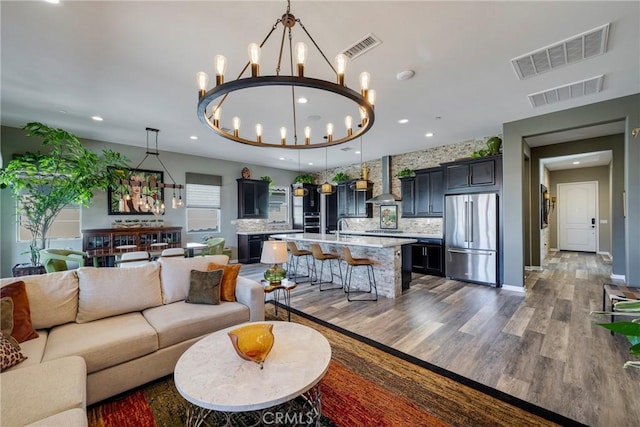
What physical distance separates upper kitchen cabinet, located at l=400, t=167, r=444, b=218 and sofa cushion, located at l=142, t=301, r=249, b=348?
5.26 metres

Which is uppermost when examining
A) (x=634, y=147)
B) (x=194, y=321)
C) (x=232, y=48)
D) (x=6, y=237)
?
(x=232, y=48)

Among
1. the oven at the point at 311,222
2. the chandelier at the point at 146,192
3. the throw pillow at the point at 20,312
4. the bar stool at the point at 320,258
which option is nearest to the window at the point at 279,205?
the oven at the point at 311,222

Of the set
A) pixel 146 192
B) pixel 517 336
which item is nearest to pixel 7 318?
pixel 146 192

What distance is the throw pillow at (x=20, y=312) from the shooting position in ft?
6.84

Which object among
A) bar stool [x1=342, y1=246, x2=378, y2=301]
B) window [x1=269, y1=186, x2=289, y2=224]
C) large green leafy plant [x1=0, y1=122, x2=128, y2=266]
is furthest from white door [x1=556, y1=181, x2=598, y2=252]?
large green leafy plant [x1=0, y1=122, x2=128, y2=266]

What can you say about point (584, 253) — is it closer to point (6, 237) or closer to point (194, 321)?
point (194, 321)

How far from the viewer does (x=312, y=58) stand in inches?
114

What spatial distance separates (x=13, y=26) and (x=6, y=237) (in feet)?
14.7

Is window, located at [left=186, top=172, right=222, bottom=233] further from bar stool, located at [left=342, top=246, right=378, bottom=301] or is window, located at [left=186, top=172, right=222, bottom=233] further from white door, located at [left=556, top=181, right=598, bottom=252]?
white door, located at [left=556, top=181, right=598, bottom=252]

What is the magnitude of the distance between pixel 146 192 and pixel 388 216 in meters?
6.25

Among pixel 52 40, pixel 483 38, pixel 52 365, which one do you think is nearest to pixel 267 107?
pixel 52 40

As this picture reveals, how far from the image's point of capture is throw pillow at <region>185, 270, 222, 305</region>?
2908mm

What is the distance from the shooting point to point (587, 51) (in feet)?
9.18

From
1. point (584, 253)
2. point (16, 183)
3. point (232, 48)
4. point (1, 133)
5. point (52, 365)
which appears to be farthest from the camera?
point (584, 253)
